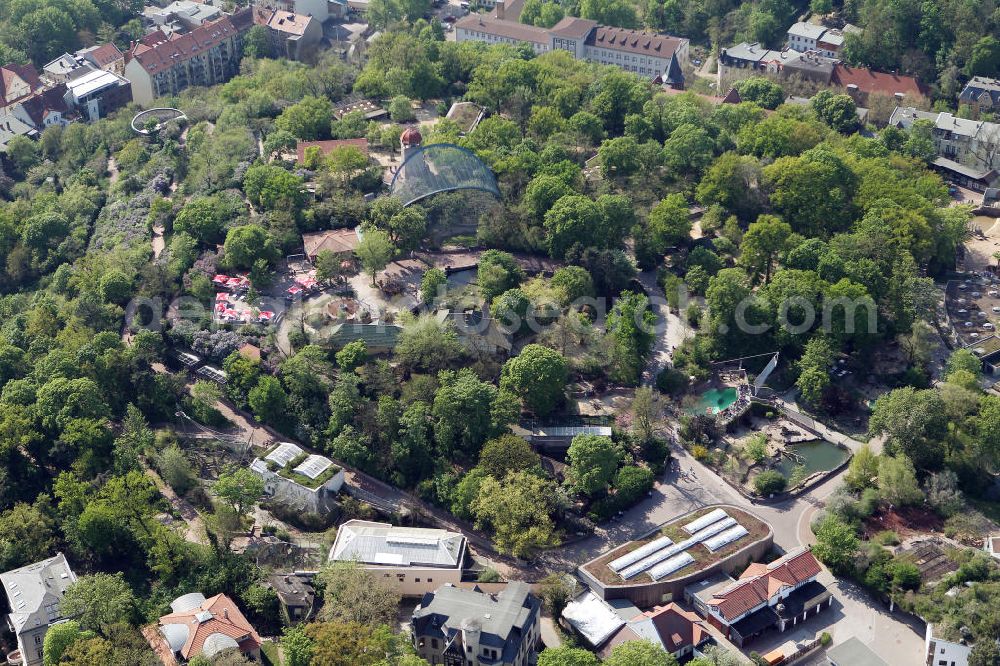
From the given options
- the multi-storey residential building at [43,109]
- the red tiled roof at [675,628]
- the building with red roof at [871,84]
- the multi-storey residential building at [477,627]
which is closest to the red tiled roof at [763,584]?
the red tiled roof at [675,628]

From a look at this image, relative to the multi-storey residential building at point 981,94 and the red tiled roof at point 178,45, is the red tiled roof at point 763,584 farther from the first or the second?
the red tiled roof at point 178,45

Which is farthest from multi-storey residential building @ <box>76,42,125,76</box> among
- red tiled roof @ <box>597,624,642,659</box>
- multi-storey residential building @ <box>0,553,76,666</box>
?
red tiled roof @ <box>597,624,642,659</box>

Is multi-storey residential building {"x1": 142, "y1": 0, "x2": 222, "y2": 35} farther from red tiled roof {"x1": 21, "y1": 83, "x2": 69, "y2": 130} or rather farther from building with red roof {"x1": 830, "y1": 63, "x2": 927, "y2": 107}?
building with red roof {"x1": 830, "y1": 63, "x2": 927, "y2": 107}

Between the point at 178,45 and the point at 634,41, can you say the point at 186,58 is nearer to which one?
the point at 178,45

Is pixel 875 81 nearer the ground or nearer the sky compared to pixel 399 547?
nearer the sky

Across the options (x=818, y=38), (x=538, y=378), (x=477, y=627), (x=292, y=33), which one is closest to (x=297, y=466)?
(x=538, y=378)

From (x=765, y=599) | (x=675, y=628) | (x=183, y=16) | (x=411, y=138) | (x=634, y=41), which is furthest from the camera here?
(x=183, y=16)

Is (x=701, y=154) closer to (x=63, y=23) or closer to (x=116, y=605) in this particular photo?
(x=116, y=605)

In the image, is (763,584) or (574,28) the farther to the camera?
(574,28)
